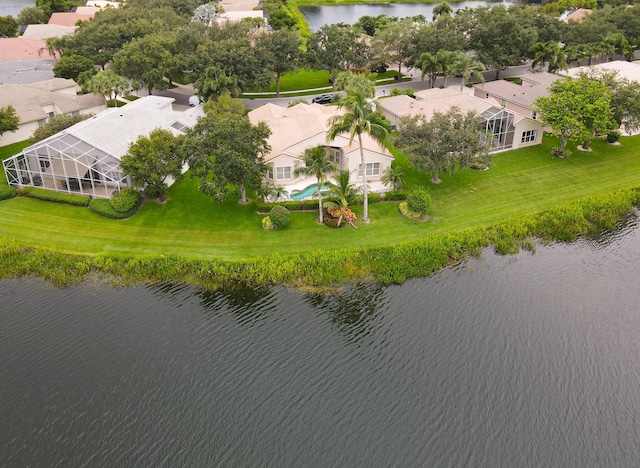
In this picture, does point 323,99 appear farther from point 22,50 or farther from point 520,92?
point 22,50

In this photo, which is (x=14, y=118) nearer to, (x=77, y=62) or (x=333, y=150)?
(x=77, y=62)

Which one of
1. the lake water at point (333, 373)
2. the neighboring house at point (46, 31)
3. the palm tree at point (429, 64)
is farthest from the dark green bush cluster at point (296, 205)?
the neighboring house at point (46, 31)

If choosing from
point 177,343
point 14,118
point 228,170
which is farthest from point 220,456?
point 14,118

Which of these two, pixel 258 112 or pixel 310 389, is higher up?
pixel 258 112

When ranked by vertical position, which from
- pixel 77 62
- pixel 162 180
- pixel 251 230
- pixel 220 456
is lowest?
pixel 220 456

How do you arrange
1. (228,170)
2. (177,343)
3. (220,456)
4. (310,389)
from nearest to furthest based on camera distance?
(220,456) < (310,389) < (177,343) < (228,170)

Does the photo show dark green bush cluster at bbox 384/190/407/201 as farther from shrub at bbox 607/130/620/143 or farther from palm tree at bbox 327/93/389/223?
shrub at bbox 607/130/620/143
